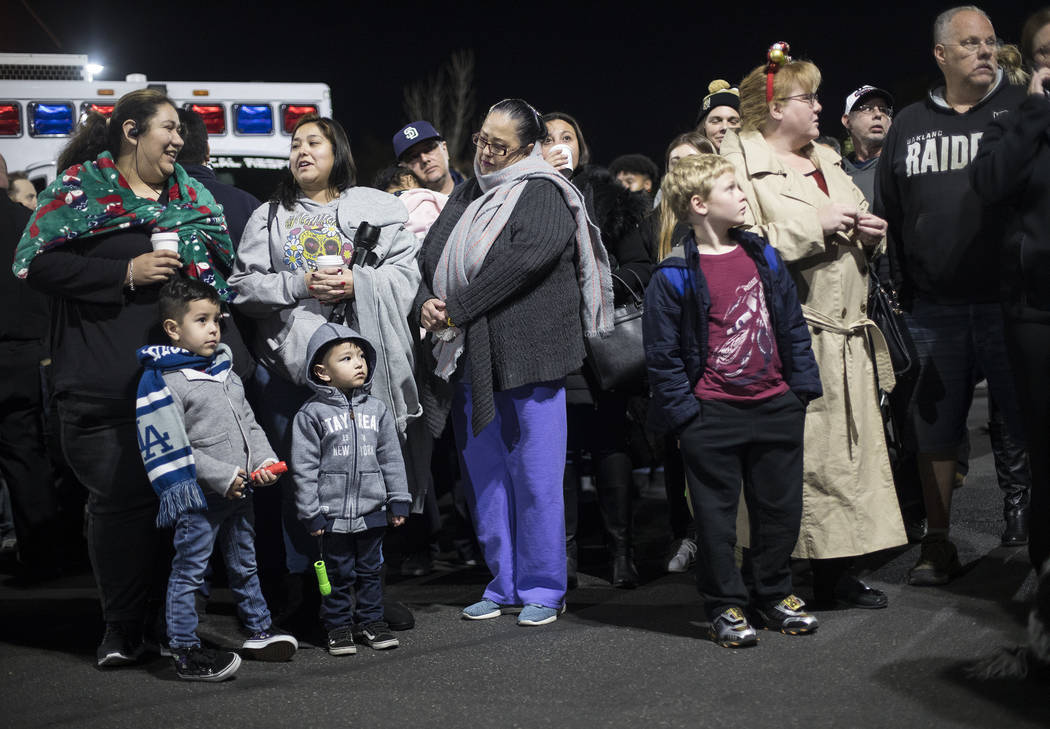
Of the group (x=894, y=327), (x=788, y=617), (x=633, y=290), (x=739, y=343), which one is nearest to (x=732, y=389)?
(x=739, y=343)

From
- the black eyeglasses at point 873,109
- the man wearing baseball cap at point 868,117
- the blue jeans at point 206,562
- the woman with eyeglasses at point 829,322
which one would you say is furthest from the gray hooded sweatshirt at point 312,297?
the black eyeglasses at point 873,109

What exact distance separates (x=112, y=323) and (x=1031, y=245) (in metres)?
3.57

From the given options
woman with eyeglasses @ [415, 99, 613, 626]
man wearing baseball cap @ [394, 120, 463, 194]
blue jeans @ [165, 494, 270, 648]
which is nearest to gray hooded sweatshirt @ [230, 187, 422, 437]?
woman with eyeglasses @ [415, 99, 613, 626]

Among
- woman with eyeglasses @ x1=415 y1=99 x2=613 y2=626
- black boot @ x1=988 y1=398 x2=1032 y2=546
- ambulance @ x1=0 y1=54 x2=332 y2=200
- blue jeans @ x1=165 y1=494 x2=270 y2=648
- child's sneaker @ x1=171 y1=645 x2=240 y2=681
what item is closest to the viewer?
child's sneaker @ x1=171 y1=645 x2=240 y2=681

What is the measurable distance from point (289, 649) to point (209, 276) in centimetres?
156

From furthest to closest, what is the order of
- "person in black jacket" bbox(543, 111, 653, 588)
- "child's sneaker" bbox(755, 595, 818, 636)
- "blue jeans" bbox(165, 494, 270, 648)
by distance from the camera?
"person in black jacket" bbox(543, 111, 653, 588) < "child's sneaker" bbox(755, 595, 818, 636) < "blue jeans" bbox(165, 494, 270, 648)

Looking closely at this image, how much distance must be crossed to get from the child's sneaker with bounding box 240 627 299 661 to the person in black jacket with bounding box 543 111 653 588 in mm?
1540

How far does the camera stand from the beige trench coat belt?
488 centimetres

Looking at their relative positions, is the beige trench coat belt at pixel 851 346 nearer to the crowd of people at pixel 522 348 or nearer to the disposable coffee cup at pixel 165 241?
the crowd of people at pixel 522 348

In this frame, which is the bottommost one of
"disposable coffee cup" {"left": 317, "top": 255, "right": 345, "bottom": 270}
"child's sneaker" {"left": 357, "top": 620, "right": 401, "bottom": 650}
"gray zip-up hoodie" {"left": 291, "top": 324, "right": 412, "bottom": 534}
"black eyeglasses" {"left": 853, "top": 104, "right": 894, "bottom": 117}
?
"child's sneaker" {"left": 357, "top": 620, "right": 401, "bottom": 650}

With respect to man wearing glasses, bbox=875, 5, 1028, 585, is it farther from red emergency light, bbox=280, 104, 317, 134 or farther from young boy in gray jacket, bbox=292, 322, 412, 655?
red emergency light, bbox=280, 104, 317, 134

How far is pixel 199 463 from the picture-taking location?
4.40 meters

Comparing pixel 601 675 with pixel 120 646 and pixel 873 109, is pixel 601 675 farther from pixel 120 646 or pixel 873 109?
pixel 873 109

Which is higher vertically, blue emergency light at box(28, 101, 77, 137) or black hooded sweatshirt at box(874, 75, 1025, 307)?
blue emergency light at box(28, 101, 77, 137)
